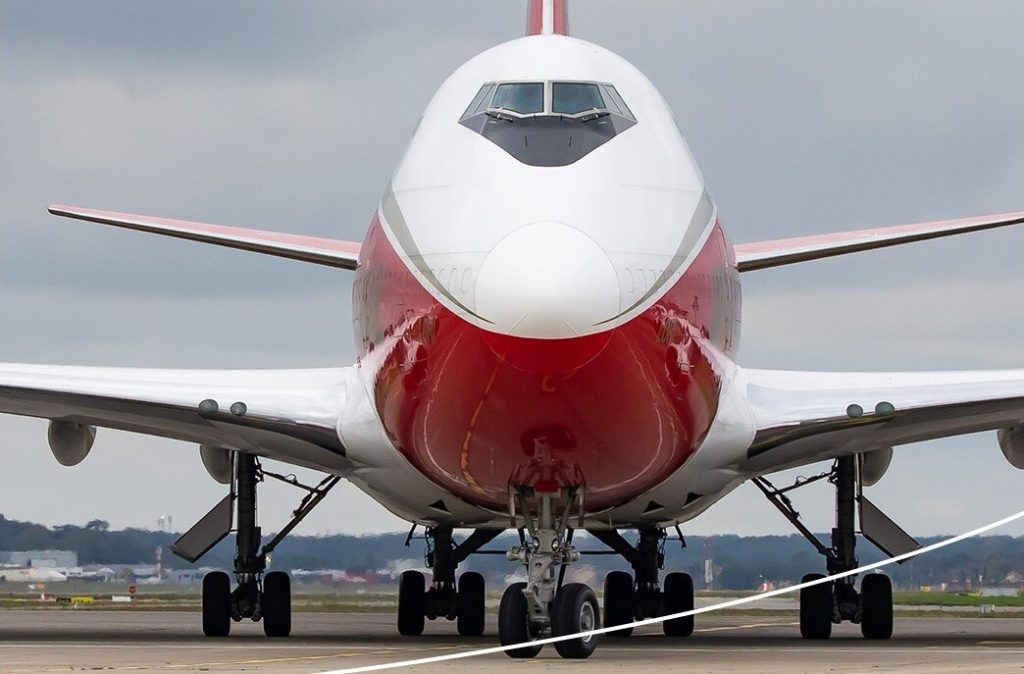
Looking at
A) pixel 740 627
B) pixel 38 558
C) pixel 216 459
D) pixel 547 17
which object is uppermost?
pixel 547 17

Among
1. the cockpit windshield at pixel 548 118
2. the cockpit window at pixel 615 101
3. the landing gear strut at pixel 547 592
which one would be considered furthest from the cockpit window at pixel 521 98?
the landing gear strut at pixel 547 592

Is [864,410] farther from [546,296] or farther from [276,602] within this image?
[276,602]

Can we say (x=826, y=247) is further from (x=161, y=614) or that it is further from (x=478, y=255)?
(x=161, y=614)

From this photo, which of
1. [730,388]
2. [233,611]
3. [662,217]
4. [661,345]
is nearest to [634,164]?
[662,217]

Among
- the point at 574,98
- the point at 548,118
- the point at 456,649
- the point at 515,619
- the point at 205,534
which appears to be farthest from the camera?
the point at 205,534

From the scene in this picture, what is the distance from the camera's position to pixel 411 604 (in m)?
26.0

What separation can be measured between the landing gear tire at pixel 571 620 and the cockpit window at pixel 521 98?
3.78 meters

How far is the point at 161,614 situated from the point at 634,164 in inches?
860

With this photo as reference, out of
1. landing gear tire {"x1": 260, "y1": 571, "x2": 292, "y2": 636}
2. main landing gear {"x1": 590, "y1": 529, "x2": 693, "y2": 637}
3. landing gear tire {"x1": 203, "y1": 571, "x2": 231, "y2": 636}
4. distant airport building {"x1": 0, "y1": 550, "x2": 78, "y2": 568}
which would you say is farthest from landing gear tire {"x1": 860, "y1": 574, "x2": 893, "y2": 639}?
distant airport building {"x1": 0, "y1": 550, "x2": 78, "y2": 568}

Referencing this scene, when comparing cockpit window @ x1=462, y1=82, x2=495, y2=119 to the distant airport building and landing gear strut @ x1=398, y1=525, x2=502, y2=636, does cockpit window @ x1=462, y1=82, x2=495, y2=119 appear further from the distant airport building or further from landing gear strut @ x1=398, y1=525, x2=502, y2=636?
the distant airport building

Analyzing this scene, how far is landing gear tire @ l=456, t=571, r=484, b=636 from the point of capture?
26.9 metres

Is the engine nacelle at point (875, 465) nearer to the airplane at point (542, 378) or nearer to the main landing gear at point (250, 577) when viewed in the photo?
the airplane at point (542, 378)

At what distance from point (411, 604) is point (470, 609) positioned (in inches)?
48.7

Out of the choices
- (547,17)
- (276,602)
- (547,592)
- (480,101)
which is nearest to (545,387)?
(547,592)
